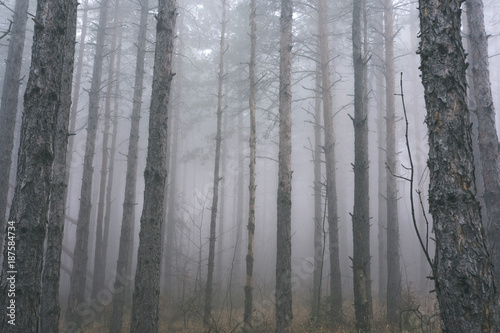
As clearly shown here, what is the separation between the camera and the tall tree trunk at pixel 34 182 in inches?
156

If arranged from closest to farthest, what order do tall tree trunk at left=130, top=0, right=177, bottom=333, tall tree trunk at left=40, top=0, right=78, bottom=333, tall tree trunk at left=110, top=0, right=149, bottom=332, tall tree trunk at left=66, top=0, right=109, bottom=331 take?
tall tree trunk at left=130, top=0, right=177, bottom=333 < tall tree trunk at left=40, top=0, right=78, bottom=333 < tall tree trunk at left=110, top=0, right=149, bottom=332 < tall tree trunk at left=66, top=0, right=109, bottom=331

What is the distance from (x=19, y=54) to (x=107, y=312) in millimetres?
9269

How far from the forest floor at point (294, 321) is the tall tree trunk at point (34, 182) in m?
3.53

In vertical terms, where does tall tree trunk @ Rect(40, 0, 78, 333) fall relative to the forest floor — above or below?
above

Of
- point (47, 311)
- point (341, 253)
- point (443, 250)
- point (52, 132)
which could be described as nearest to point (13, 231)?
point (52, 132)

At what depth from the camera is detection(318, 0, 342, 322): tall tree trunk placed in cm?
1019

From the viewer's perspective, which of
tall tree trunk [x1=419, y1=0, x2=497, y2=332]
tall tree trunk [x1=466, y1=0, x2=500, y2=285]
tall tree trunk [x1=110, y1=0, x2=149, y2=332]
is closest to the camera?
tall tree trunk [x1=419, y1=0, x2=497, y2=332]

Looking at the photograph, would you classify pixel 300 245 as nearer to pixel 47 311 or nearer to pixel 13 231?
pixel 47 311

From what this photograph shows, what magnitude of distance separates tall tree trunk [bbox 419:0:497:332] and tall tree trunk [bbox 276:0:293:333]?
548 centimetres

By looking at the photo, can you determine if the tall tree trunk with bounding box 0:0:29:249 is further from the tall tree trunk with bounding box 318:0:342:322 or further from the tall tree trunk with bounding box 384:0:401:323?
the tall tree trunk with bounding box 384:0:401:323

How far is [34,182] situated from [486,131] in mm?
9228

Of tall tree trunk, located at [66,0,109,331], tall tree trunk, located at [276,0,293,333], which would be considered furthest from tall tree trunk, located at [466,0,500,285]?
tall tree trunk, located at [66,0,109,331]

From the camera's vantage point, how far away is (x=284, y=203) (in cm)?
870

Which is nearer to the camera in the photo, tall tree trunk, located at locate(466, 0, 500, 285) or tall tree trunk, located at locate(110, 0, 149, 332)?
tall tree trunk, located at locate(466, 0, 500, 285)
